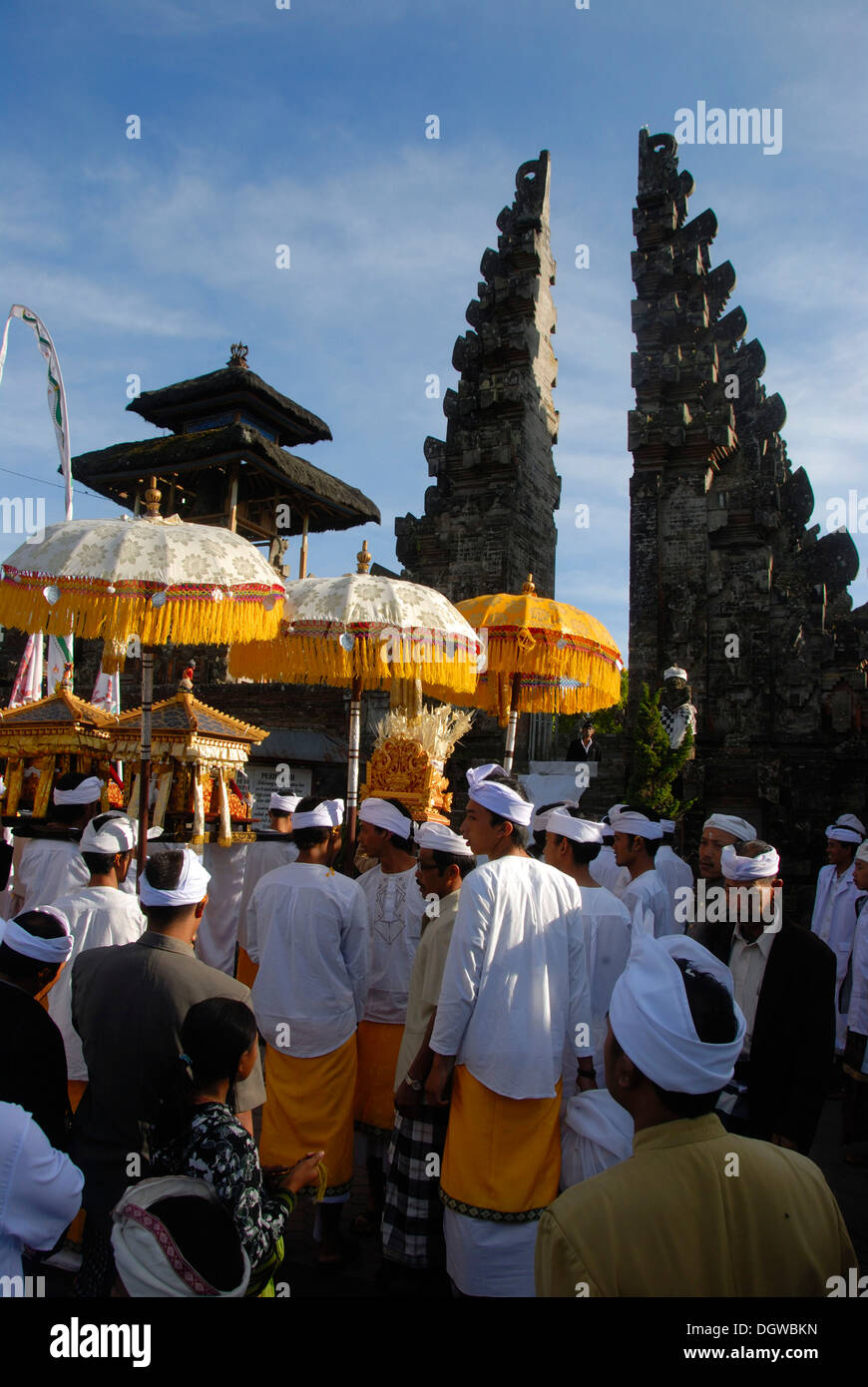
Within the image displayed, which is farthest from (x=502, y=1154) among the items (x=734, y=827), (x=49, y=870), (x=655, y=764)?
(x=655, y=764)

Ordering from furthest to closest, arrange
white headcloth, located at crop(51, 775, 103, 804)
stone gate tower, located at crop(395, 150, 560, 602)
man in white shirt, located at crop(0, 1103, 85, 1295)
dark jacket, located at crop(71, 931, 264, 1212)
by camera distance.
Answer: stone gate tower, located at crop(395, 150, 560, 602) < white headcloth, located at crop(51, 775, 103, 804) < dark jacket, located at crop(71, 931, 264, 1212) < man in white shirt, located at crop(0, 1103, 85, 1295)

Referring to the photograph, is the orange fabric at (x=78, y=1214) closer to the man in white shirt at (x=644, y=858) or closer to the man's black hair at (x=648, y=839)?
the man in white shirt at (x=644, y=858)

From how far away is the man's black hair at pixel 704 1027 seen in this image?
5.77 ft

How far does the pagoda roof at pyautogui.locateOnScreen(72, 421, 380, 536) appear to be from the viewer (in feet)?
67.6

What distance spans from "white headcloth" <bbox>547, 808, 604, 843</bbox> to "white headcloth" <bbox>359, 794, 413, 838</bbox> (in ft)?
2.85

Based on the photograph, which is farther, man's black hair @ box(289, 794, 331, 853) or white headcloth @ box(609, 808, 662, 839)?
white headcloth @ box(609, 808, 662, 839)

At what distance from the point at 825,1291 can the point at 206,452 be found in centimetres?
2085

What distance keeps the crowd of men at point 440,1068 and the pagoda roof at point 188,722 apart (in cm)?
176

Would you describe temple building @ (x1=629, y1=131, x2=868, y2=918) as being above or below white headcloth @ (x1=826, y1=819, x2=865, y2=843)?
above

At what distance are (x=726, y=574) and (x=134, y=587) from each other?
12879mm

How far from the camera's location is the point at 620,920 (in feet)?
13.3

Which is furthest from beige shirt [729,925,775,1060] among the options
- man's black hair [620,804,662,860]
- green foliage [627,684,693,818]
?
green foliage [627,684,693,818]

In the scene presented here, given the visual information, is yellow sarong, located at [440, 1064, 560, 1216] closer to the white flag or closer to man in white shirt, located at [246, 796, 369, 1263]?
man in white shirt, located at [246, 796, 369, 1263]

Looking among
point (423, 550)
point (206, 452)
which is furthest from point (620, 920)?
point (206, 452)
